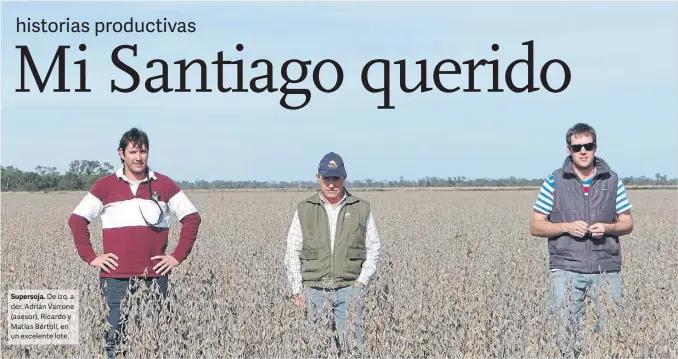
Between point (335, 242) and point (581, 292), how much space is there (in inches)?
68.2

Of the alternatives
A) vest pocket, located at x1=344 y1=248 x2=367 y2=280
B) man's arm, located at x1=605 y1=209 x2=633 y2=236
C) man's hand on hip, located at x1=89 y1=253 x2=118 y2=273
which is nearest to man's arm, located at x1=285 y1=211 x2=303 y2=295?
vest pocket, located at x1=344 y1=248 x2=367 y2=280

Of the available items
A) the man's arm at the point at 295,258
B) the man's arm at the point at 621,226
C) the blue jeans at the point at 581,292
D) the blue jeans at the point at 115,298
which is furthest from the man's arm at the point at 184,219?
the man's arm at the point at 621,226

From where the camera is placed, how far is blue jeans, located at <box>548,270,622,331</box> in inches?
180

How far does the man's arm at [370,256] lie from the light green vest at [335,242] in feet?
0.15

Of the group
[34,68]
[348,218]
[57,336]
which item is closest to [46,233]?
[34,68]

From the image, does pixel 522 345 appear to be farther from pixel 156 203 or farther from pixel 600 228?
pixel 156 203

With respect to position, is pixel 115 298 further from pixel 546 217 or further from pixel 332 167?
pixel 546 217

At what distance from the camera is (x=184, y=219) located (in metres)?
5.11

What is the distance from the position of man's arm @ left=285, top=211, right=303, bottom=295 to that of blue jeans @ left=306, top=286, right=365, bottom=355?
0.08 meters

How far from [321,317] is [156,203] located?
1418 millimetres

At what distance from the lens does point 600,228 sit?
4902mm

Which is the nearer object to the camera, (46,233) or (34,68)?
(34,68)

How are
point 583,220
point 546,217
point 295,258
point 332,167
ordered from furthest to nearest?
point 546,217 → point 583,220 → point 295,258 → point 332,167
